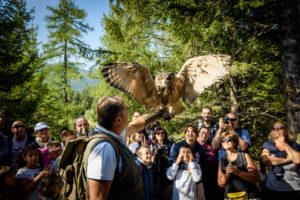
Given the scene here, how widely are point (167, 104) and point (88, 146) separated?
3910 mm

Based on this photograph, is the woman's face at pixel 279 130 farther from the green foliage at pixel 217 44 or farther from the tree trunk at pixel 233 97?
the tree trunk at pixel 233 97

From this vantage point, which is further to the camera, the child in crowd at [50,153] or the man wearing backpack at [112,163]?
the child in crowd at [50,153]

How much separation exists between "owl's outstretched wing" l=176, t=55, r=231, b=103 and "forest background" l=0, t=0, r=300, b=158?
1.36 meters

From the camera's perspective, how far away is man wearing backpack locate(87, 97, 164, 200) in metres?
1.76

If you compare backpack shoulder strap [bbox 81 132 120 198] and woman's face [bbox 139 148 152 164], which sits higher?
backpack shoulder strap [bbox 81 132 120 198]

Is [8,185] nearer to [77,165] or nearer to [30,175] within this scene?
[30,175]

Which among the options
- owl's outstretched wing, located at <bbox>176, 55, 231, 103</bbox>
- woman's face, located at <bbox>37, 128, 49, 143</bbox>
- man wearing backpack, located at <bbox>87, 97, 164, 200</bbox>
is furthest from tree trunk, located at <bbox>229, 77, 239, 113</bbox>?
man wearing backpack, located at <bbox>87, 97, 164, 200</bbox>

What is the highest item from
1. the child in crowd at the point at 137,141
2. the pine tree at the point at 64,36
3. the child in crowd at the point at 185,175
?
the pine tree at the point at 64,36

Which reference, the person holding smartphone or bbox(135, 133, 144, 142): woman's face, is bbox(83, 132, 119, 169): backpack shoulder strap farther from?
bbox(135, 133, 144, 142): woman's face

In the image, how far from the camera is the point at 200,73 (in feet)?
18.7

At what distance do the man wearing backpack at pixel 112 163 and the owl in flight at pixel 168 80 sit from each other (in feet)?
11.0

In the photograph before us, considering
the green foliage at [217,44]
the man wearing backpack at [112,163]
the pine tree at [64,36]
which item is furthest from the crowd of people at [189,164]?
the pine tree at [64,36]

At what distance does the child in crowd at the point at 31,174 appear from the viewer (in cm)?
371

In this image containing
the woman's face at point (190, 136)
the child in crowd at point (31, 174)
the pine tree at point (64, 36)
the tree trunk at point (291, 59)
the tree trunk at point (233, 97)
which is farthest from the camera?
the pine tree at point (64, 36)
